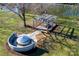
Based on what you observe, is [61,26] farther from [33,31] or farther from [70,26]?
[33,31]

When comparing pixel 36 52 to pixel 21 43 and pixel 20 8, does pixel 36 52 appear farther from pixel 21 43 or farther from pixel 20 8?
pixel 20 8

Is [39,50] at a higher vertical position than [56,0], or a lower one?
lower

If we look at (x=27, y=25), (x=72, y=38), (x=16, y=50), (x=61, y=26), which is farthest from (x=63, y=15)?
(x=16, y=50)

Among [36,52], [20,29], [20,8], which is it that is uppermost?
[20,8]

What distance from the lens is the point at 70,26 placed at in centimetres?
194

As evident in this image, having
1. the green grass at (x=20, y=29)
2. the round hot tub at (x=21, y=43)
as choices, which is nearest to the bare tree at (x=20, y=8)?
the green grass at (x=20, y=29)

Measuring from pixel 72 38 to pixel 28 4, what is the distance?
0.51 meters

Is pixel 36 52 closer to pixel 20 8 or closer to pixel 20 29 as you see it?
pixel 20 29

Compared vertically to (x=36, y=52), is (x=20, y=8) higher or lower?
higher

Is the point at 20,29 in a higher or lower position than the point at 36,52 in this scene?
higher

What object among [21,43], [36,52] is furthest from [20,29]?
[36,52]

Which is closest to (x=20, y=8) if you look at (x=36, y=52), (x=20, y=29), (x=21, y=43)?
(x=20, y=29)

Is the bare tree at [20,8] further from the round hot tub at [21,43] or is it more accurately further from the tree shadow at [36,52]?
the tree shadow at [36,52]

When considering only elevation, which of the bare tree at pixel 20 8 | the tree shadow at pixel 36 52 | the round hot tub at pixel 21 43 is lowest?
the tree shadow at pixel 36 52
